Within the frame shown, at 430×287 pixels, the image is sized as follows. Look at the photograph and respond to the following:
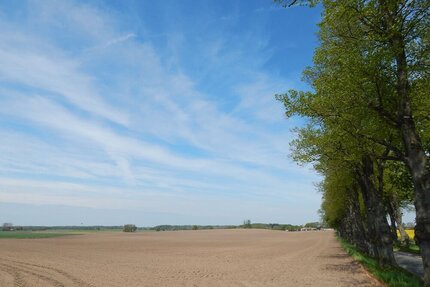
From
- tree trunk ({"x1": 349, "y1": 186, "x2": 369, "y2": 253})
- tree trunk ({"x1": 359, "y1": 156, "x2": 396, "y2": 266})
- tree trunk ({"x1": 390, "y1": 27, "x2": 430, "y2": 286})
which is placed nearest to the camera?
tree trunk ({"x1": 390, "y1": 27, "x2": 430, "y2": 286})

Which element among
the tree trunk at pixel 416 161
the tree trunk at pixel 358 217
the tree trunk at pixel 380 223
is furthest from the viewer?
the tree trunk at pixel 358 217

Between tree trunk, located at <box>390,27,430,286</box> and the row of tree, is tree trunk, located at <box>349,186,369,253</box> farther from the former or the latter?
tree trunk, located at <box>390,27,430,286</box>

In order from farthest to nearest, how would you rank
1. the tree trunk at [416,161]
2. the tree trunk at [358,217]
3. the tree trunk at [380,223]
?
1. the tree trunk at [358,217]
2. the tree trunk at [380,223]
3. the tree trunk at [416,161]

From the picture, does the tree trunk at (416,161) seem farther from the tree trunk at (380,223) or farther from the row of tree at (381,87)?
the tree trunk at (380,223)

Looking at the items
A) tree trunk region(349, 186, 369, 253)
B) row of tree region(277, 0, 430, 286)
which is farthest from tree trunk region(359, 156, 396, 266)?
tree trunk region(349, 186, 369, 253)

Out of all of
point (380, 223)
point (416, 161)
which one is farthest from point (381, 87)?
point (380, 223)

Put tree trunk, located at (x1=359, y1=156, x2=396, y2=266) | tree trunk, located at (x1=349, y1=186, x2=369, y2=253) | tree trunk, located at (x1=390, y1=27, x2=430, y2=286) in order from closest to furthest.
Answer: tree trunk, located at (x1=390, y1=27, x2=430, y2=286)
tree trunk, located at (x1=359, y1=156, x2=396, y2=266)
tree trunk, located at (x1=349, y1=186, x2=369, y2=253)

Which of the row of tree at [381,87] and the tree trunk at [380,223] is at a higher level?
the row of tree at [381,87]

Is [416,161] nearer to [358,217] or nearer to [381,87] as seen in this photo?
[381,87]

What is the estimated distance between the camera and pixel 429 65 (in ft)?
46.1

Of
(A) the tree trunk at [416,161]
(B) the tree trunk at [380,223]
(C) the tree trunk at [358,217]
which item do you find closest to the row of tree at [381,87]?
(A) the tree trunk at [416,161]

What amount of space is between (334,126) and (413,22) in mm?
6058

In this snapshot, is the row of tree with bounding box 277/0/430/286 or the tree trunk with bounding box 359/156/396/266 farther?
the tree trunk with bounding box 359/156/396/266

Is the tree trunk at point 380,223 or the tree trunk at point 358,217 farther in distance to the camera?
the tree trunk at point 358,217
